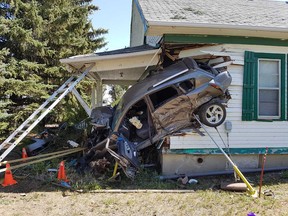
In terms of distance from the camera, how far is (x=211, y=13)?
7023mm

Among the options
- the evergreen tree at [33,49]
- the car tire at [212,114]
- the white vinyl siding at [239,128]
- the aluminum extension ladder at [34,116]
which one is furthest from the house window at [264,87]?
the evergreen tree at [33,49]

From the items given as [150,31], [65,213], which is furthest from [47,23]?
[65,213]

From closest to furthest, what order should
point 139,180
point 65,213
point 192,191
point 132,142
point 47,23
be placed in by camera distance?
point 65,213 → point 192,191 → point 139,180 → point 132,142 → point 47,23

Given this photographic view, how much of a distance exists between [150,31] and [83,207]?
12.7ft

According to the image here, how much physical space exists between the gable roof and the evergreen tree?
6.16m

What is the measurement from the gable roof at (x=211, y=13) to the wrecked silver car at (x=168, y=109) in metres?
1.05

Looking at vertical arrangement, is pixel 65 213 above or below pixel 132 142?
below

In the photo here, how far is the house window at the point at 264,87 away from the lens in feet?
21.2

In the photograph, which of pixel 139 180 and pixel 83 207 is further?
pixel 139 180

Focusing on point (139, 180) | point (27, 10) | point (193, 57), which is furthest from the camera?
point (27, 10)

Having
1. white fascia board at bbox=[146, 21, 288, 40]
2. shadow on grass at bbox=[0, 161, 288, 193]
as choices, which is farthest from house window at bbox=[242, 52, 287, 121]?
shadow on grass at bbox=[0, 161, 288, 193]

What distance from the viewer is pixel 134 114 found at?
6449 mm

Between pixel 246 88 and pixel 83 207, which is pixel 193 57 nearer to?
pixel 246 88

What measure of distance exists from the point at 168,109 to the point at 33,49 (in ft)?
31.1
